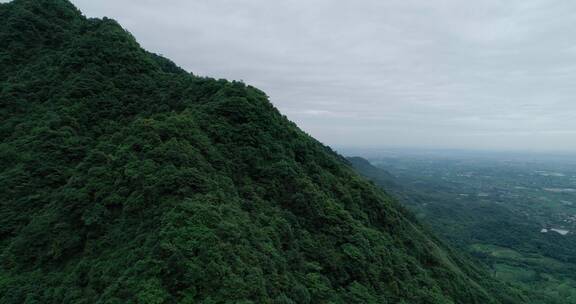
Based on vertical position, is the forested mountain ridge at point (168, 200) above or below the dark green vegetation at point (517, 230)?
above

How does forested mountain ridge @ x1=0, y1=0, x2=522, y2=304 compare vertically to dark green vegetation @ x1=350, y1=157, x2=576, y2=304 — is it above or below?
above

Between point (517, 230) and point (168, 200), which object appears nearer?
point (168, 200)

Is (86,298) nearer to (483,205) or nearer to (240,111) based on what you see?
(240,111)

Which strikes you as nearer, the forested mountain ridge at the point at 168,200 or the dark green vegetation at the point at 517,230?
the forested mountain ridge at the point at 168,200

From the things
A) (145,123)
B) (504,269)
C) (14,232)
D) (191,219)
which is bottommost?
Result: (504,269)

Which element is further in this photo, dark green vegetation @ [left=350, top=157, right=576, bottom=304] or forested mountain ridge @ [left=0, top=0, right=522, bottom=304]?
dark green vegetation @ [left=350, top=157, right=576, bottom=304]

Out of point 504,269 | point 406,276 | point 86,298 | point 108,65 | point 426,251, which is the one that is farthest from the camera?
point 504,269

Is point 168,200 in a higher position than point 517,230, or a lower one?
higher

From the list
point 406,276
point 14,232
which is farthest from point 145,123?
point 406,276
